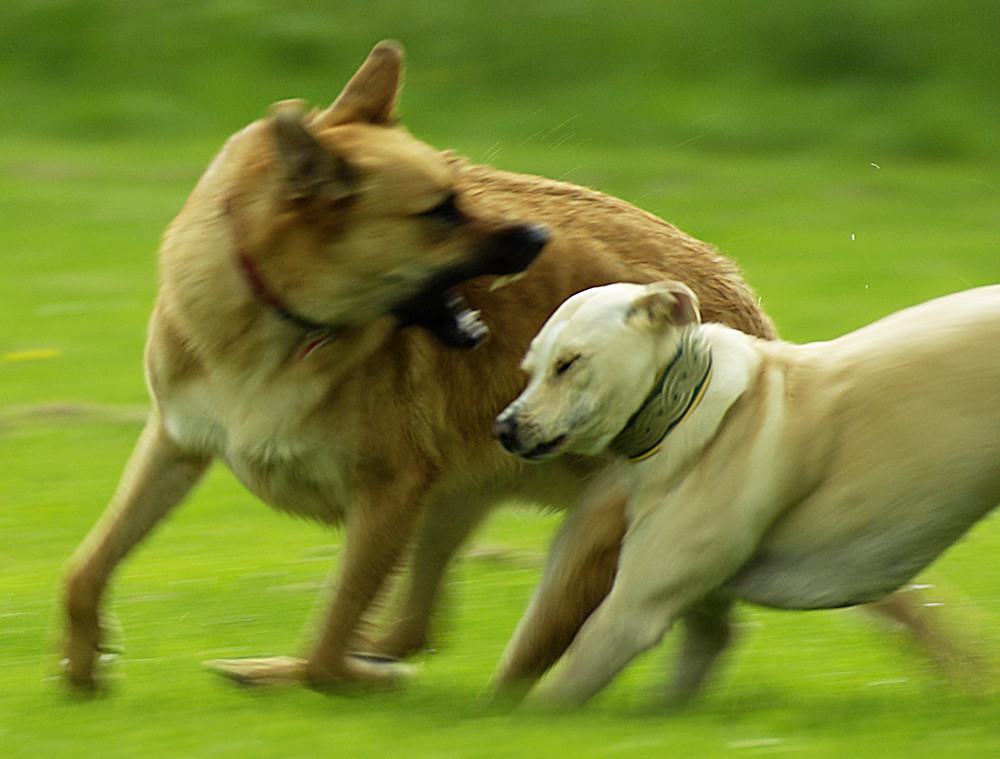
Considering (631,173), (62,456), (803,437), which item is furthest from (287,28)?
(803,437)

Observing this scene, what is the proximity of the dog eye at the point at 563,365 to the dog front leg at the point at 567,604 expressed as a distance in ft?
1.86

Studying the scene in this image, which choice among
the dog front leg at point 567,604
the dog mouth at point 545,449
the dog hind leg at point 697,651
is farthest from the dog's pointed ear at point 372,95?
the dog hind leg at point 697,651

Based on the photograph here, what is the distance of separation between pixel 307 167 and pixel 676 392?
4.24 feet

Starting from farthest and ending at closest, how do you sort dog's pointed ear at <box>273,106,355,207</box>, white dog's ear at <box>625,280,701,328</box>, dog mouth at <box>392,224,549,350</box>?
dog mouth at <box>392,224,549,350</box> → dog's pointed ear at <box>273,106,355,207</box> → white dog's ear at <box>625,280,701,328</box>

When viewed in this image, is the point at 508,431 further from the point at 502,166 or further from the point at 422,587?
the point at 502,166

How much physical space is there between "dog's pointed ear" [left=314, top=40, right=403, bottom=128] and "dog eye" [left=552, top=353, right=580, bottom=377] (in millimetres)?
1194

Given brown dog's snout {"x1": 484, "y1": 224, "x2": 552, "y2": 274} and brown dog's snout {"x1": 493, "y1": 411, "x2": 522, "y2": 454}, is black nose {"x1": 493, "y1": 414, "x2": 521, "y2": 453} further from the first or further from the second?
brown dog's snout {"x1": 484, "y1": 224, "x2": 552, "y2": 274}

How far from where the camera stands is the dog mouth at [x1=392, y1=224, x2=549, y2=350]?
17.9 ft

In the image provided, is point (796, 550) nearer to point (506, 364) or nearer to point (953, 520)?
point (953, 520)

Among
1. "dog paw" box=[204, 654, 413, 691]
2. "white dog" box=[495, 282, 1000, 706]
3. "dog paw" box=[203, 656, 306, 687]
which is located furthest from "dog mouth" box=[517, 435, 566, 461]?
"dog paw" box=[203, 656, 306, 687]

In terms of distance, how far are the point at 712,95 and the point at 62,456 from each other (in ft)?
47.9

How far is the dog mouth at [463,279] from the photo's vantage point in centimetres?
546

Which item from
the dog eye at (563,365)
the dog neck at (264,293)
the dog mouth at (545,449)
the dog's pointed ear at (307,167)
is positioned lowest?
the dog mouth at (545,449)

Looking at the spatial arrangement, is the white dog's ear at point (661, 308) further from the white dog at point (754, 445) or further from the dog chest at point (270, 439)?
the dog chest at point (270, 439)
